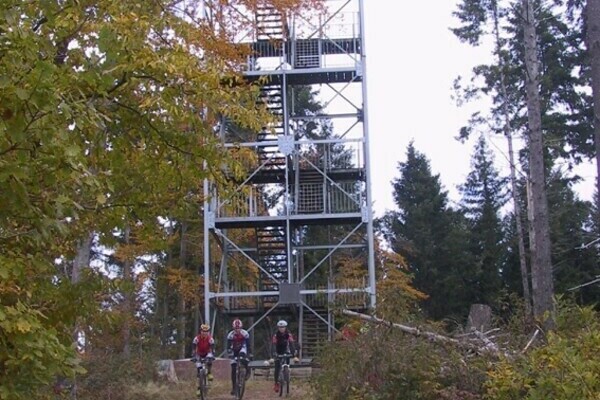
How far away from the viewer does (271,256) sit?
84.4ft

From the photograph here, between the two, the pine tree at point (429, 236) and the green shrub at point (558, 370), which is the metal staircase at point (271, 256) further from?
the pine tree at point (429, 236)

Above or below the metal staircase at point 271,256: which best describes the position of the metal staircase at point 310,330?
below

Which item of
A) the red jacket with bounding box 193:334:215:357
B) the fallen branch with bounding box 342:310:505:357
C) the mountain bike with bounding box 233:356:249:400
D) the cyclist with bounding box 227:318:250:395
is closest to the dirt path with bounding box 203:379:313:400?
the mountain bike with bounding box 233:356:249:400

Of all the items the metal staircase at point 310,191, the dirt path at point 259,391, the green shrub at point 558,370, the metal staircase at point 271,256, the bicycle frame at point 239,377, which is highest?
the metal staircase at point 310,191

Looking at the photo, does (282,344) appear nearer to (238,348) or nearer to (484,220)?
(238,348)

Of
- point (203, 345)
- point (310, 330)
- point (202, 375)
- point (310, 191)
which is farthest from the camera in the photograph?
point (310, 330)

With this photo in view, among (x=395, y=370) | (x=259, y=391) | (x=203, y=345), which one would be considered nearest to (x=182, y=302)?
(x=259, y=391)

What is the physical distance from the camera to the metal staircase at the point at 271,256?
82.3 feet

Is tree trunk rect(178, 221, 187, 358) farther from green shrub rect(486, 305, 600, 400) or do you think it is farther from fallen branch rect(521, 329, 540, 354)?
green shrub rect(486, 305, 600, 400)

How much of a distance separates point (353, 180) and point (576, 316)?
16.3 metres

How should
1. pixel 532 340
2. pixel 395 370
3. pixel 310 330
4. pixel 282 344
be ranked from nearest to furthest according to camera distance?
pixel 532 340 < pixel 395 370 < pixel 282 344 < pixel 310 330

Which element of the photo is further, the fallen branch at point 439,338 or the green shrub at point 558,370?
the fallen branch at point 439,338

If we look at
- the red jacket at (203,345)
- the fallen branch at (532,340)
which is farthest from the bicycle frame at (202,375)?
the fallen branch at (532,340)

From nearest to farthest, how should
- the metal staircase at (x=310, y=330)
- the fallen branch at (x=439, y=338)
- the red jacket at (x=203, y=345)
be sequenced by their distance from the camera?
the fallen branch at (x=439, y=338) < the red jacket at (x=203, y=345) < the metal staircase at (x=310, y=330)
